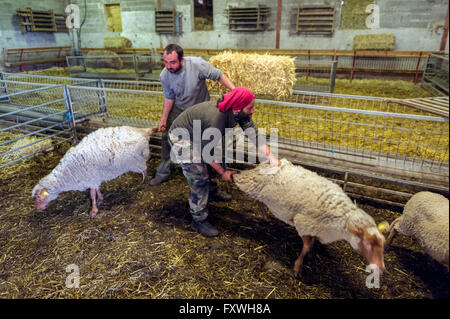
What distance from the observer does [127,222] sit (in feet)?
12.3

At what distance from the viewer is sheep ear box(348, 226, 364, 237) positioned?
2.26 meters

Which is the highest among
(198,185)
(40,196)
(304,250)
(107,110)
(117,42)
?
(117,42)

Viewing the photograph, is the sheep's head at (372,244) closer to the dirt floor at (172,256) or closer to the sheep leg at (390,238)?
the dirt floor at (172,256)

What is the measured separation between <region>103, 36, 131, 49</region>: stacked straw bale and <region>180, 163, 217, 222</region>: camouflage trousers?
13543mm

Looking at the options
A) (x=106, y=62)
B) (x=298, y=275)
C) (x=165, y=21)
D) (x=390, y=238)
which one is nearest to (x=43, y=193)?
(x=298, y=275)

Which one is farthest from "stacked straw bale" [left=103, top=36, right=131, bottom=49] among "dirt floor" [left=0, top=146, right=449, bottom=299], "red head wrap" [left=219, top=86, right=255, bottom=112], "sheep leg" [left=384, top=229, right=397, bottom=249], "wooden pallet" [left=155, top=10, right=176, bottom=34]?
"sheep leg" [left=384, top=229, right=397, bottom=249]

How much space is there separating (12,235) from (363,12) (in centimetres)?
1210

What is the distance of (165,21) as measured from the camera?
13797mm

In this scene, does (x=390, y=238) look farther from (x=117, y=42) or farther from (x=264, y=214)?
(x=117, y=42)

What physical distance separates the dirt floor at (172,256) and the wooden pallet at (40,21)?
1333 centimetres

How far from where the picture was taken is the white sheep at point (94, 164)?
3717 millimetres

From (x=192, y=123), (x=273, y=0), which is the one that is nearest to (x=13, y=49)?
(x=273, y=0)

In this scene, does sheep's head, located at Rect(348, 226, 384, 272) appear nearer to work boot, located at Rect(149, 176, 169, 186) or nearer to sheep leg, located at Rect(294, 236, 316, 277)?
sheep leg, located at Rect(294, 236, 316, 277)

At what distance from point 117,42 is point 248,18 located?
6810 millimetres
